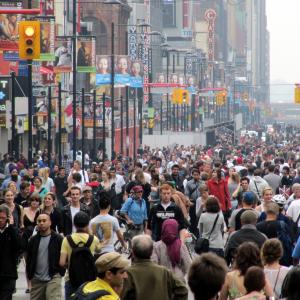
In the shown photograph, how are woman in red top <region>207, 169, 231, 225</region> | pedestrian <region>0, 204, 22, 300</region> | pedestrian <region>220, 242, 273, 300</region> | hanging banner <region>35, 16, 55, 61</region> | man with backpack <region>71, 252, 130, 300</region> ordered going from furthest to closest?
1. hanging banner <region>35, 16, 55, 61</region>
2. woman in red top <region>207, 169, 231, 225</region>
3. pedestrian <region>0, 204, 22, 300</region>
4. pedestrian <region>220, 242, 273, 300</region>
5. man with backpack <region>71, 252, 130, 300</region>

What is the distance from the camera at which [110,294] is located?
29.1ft

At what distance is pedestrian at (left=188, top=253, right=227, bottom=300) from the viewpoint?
7887mm

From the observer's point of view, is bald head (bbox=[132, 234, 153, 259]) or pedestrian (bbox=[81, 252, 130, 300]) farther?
bald head (bbox=[132, 234, 153, 259])

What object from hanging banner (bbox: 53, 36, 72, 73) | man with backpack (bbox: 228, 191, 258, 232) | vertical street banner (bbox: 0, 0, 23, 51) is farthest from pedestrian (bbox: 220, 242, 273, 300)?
hanging banner (bbox: 53, 36, 72, 73)

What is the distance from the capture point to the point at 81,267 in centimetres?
1281

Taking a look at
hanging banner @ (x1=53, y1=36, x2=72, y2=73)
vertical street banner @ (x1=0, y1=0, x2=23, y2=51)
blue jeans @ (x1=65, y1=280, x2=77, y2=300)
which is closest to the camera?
blue jeans @ (x1=65, y1=280, x2=77, y2=300)

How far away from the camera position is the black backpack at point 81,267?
1277 centimetres

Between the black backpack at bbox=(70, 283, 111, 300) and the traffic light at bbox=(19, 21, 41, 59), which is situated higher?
the traffic light at bbox=(19, 21, 41, 59)

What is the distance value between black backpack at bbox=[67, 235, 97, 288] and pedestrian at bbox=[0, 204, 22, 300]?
1.12 metres

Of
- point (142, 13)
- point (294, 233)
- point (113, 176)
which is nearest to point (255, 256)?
point (294, 233)

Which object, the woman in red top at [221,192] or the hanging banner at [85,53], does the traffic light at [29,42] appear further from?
the hanging banner at [85,53]

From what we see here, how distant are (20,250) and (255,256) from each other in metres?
3.87

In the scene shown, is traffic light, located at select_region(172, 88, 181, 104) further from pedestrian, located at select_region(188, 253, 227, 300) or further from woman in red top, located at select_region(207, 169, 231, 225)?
pedestrian, located at select_region(188, 253, 227, 300)

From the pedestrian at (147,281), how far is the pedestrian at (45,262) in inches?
118
